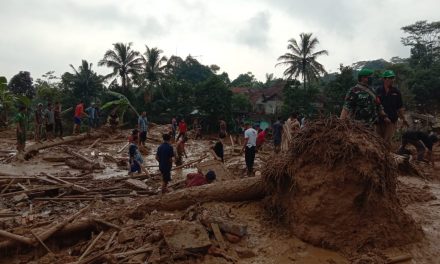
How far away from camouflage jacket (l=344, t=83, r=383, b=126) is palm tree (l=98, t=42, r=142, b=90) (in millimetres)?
36575

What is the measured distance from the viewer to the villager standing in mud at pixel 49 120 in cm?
1675

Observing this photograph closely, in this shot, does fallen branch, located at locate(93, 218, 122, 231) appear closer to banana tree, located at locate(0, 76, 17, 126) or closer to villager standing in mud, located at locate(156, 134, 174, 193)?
villager standing in mud, located at locate(156, 134, 174, 193)

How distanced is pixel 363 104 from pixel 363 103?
0.02m

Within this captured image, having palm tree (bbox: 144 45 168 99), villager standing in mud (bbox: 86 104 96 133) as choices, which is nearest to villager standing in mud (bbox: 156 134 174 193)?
villager standing in mud (bbox: 86 104 96 133)

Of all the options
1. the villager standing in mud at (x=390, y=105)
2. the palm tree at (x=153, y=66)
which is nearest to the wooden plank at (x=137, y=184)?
the villager standing in mud at (x=390, y=105)

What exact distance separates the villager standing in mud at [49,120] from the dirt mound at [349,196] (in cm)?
1417

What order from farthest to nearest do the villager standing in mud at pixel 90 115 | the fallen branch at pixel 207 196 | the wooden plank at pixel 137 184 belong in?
the villager standing in mud at pixel 90 115 < the wooden plank at pixel 137 184 < the fallen branch at pixel 207 196

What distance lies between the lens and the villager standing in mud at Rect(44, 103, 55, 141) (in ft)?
54.9

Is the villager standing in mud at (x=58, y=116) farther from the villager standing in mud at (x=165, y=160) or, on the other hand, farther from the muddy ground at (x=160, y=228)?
the villager standing in mud at (x=165, y=160)

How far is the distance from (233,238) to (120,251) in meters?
1.63

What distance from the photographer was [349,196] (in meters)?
5.32

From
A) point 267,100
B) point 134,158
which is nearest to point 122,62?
point 267,100

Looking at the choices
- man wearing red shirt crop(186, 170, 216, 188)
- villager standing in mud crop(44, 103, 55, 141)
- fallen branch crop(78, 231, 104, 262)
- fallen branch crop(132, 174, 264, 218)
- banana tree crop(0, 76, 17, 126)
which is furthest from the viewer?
banana tree crop(0, 76, 17, 126)

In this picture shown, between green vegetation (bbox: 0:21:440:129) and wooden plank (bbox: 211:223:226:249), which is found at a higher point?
green vegetation (bbox: 0:21:440:129)
